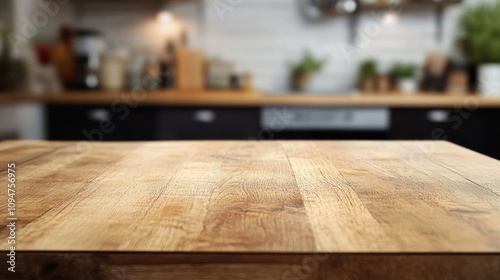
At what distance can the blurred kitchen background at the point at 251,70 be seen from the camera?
3340 millimetres

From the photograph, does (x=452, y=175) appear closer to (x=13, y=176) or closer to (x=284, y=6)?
(x=13, y=176)

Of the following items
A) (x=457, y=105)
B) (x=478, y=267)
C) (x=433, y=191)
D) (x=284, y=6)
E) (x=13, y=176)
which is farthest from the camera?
(x=284, y=6)

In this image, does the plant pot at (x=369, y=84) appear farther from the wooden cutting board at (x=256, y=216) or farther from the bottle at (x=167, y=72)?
the wooden cutting board at (x=256, y=216)

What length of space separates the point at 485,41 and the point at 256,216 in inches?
125

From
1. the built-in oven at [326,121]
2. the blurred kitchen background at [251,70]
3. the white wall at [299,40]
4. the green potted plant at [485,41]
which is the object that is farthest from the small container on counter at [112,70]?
the green potted plant at [485,41]

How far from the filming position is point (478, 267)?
0.74 meters

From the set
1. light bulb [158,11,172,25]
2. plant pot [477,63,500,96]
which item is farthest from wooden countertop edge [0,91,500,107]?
light bulb [158,11,172,25]

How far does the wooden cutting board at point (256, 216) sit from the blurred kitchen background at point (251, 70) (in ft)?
6.06

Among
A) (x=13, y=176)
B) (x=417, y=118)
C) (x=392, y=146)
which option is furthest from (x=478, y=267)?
(x=417, y=118)

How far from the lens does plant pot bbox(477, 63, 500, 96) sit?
11.9 ft

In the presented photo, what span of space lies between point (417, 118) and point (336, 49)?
82 centimetres

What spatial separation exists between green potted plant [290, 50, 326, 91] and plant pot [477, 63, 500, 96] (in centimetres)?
91

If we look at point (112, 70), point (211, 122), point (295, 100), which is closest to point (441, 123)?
point (295, 100)

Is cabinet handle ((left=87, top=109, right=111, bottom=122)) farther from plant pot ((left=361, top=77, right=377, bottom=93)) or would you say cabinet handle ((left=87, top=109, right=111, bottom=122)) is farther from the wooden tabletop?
the wooden tabletop
